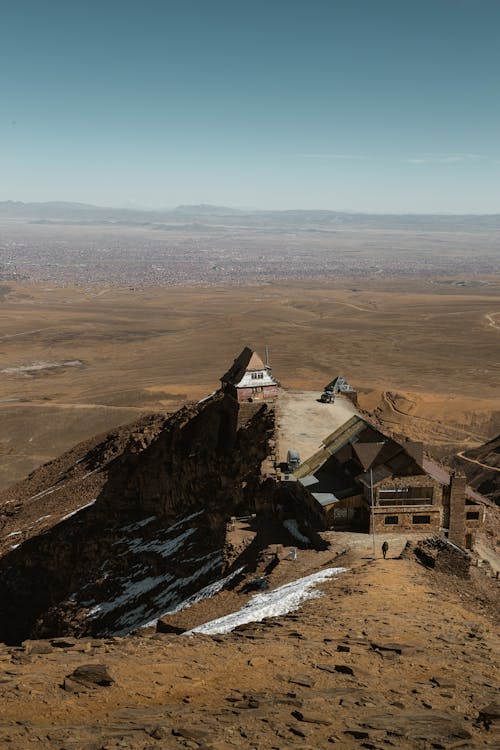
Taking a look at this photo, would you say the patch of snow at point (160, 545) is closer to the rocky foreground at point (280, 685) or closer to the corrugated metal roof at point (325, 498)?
the corrugated metal roof at point (325, 498)

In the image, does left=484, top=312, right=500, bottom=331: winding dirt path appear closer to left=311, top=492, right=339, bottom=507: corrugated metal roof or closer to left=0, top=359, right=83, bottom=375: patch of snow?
left=0, top=359, right=83, bottom=375: patch of snow

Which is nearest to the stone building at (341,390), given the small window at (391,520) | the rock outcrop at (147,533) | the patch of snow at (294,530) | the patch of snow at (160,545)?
the rock outcrop at (147,533)

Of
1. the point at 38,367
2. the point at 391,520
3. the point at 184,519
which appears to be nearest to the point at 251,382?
the point at 184,519

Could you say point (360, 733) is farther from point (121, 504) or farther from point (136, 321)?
point (136, 321)

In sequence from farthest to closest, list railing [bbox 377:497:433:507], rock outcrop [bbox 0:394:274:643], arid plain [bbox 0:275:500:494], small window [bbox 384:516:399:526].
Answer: arid plain [bbox 0:275:500:494] → rock outcrop [bbox 0:394:274:643] → small window [bbox 384:516:399:526] → railing [bbox 377:497:433:507]

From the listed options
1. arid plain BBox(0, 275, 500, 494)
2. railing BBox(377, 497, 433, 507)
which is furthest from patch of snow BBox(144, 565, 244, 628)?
arid plain BBox(0, 275, 500, 494)

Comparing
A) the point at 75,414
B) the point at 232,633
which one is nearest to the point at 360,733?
the point at 232,633
